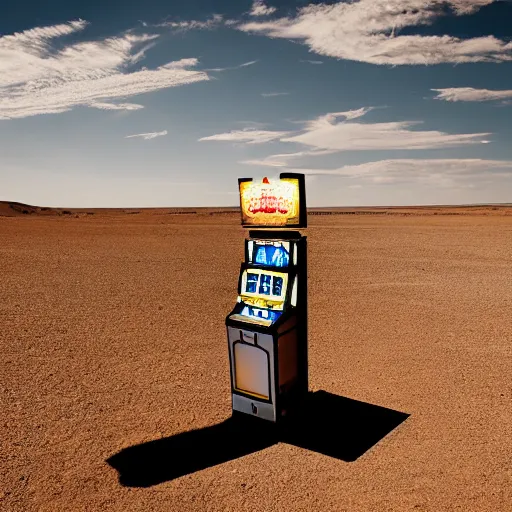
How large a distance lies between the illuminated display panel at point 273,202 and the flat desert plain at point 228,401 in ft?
9.57

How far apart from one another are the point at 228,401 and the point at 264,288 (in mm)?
2090

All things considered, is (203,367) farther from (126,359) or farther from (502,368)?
(502,368)

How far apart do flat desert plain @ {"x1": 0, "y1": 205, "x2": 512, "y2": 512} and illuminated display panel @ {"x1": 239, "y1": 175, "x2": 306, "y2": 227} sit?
2.92 meters

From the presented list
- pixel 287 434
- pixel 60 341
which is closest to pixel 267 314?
pixel 287 434

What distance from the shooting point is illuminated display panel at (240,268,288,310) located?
6305 millimetres

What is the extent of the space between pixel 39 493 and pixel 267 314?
340 centimetres

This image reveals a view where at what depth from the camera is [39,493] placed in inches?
201

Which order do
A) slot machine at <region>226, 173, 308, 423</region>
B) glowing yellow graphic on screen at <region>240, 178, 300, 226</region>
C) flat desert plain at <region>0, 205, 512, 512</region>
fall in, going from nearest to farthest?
flat desert plain at <region>0, 205, 512, 512</region> < slot machine at <region>226, 173, 308, 423</region> < glowing yellow graphic on screen at <region>240, 178, 300, 226</region>

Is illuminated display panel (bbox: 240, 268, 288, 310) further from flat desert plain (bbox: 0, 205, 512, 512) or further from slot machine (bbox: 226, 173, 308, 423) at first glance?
flat desert plain (bbox: 0, 205, 512, 512)

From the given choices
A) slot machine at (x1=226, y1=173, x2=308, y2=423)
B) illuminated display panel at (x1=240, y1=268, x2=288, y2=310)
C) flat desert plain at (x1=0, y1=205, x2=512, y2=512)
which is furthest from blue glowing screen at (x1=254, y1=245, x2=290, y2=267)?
flat desert plain at (x1=0, y1=205, x2=512, y2=512)

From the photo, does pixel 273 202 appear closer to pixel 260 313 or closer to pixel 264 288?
pixel 264 288

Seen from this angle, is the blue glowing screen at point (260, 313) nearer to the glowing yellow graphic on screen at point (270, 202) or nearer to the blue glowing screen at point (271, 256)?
the blue glowing screen at point (271, 256)

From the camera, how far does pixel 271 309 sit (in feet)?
20.9

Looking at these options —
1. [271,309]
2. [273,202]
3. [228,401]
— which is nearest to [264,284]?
[271,309]
